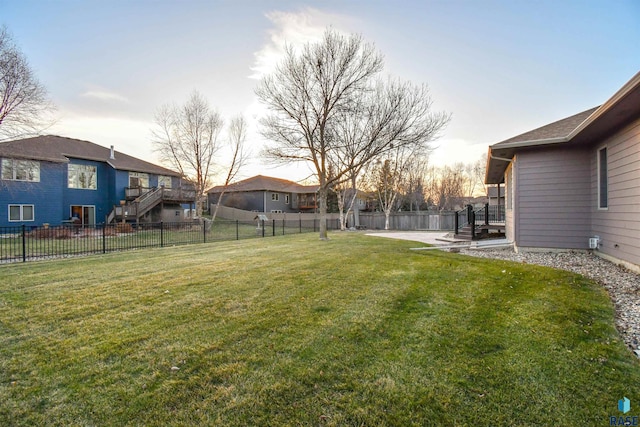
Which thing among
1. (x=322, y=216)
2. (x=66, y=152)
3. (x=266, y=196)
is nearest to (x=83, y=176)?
(x=66, y=152)

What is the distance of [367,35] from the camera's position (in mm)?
13016

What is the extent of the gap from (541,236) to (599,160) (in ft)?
7.85

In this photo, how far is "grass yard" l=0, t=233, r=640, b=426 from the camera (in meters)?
1.99

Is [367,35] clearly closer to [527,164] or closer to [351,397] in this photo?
[527,164]

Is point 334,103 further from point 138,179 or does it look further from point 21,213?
point 21,213

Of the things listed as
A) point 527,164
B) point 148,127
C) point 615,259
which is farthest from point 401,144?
point 148,127

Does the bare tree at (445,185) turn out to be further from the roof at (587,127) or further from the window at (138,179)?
the window at (138,179)

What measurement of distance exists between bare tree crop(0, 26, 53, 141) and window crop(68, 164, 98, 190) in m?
6.90

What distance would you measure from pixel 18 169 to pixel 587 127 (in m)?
24.7

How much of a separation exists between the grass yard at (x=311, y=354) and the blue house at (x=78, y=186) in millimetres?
16882

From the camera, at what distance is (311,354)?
2695 millimetres

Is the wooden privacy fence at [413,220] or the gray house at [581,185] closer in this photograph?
the gray house at [581,185]

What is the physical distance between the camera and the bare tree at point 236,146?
76.9ft

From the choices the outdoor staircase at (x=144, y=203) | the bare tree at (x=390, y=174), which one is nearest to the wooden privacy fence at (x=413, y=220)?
the bare tree at (x=390, y=174)
